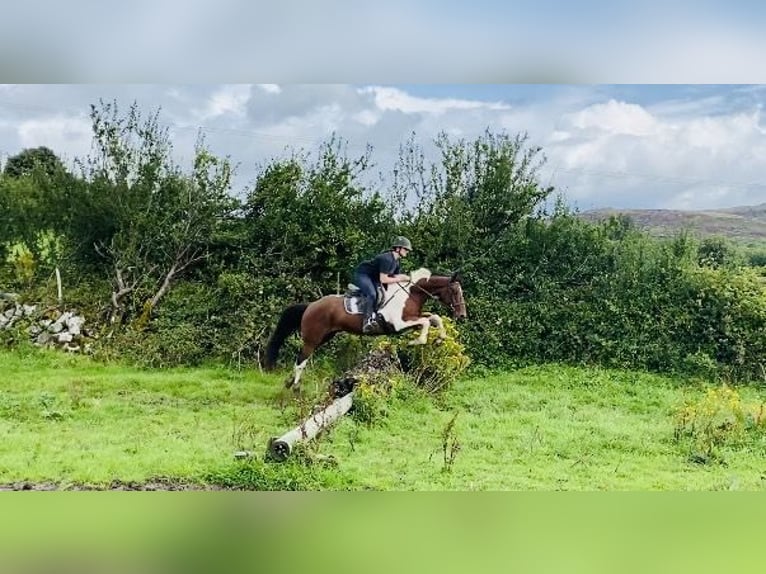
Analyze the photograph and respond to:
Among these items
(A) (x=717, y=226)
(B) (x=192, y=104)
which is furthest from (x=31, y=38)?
(A) (x=717, y=226)

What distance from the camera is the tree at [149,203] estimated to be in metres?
7.86

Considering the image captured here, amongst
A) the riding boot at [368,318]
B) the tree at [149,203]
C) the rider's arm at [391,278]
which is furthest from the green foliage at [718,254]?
the tree at [149,203]

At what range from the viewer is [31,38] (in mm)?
7672

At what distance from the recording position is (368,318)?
24.8ft

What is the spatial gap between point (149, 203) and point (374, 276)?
6.03 feet

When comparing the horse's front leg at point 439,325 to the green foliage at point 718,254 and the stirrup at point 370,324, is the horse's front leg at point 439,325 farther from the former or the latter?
the green foliage at point 718,254

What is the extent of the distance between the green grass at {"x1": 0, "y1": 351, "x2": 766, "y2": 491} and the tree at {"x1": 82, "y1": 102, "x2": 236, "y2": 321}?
71cm

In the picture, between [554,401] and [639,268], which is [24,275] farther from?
[639,268]

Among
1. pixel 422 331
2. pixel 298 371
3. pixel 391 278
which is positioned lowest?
pixel 298 371

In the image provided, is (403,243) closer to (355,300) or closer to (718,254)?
(355,300)

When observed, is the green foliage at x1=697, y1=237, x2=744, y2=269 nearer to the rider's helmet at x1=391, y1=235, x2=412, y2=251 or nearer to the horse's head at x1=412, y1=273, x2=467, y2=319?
the horse's head at x1=412, y1=273, x2=467, y2=319

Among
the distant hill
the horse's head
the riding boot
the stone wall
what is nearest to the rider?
the riding boot

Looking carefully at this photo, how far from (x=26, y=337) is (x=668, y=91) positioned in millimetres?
5112

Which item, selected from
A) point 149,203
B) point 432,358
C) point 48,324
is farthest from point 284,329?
point 48,324
